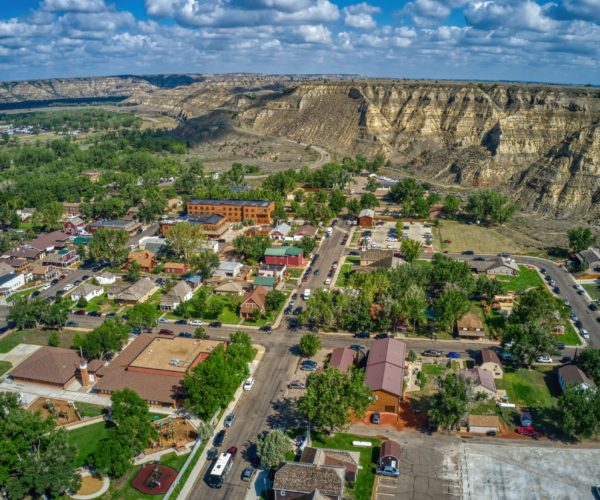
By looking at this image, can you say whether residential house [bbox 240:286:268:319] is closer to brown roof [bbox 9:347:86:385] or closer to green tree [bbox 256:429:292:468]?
brown roof [bbox 9:347:86:385]

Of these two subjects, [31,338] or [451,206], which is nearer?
[31,338]

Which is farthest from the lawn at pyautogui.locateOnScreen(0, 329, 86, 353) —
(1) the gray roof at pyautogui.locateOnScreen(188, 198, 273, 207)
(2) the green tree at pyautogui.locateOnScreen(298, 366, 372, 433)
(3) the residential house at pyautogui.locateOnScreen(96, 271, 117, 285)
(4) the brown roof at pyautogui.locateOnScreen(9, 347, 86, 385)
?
(1) the gray roof at pyautogui.locateOnScreen(188, 198, 273, 207)

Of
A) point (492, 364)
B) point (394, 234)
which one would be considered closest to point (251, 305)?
point (492, 364)

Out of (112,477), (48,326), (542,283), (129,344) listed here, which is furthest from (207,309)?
(542,283)

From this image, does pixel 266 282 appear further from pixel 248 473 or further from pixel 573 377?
pixel 573 377

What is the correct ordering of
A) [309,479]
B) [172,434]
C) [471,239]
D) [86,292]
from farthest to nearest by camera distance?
[471,239]
[86,292]
[172,434]
[309,479]

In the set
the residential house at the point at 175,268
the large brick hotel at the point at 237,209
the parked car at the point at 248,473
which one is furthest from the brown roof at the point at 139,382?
the large brick hotel at the point at 237,209
